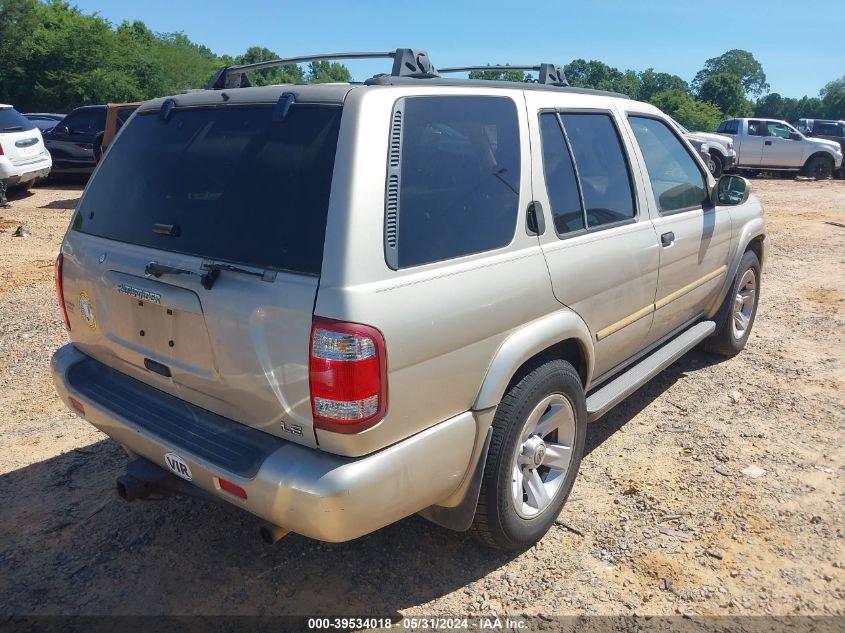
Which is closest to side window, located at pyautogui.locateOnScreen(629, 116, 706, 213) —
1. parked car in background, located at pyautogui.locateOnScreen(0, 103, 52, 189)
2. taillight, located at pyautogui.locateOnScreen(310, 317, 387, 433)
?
taillight, located at pyautogui.locateOnScreen(310, 317, 387, 433)

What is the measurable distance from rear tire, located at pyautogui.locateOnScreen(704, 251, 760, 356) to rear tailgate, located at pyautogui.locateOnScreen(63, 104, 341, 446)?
385 cm

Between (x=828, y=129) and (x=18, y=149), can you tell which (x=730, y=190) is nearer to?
(x=18, y=149)

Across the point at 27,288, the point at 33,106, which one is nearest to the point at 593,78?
the point at 33,106

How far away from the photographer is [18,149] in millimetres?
11961

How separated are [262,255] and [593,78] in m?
88.9

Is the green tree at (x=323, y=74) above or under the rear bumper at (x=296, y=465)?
above

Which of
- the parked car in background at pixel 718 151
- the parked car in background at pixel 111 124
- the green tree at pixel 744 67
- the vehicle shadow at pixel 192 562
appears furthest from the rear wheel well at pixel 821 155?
the green tree at pixel 744 67

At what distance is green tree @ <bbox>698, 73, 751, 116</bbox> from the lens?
61500 millimetres

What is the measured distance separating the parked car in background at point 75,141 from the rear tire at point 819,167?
20564mm

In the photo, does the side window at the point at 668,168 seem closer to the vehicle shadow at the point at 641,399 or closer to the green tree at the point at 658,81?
the vehicle shadow at the point at 641,399

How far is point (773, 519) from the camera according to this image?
10.7ft

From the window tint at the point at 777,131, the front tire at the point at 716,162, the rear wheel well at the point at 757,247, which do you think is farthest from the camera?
the window tint at the point at 777,131

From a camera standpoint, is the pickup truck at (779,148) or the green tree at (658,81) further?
the green tree at (658,81)

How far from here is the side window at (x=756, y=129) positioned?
20969 mm
